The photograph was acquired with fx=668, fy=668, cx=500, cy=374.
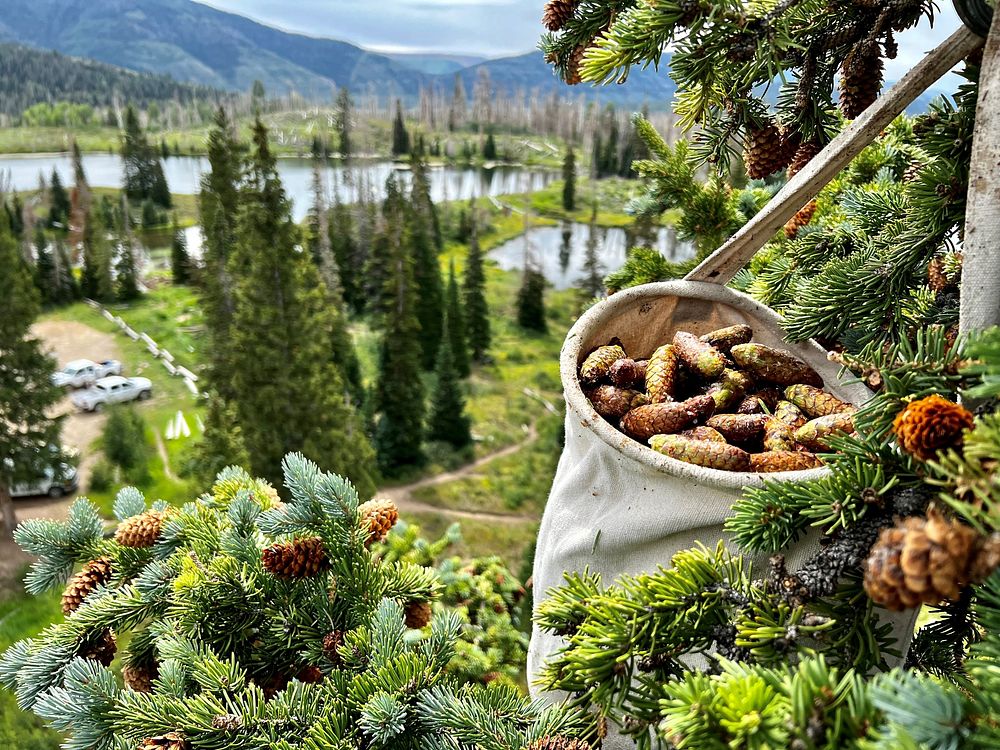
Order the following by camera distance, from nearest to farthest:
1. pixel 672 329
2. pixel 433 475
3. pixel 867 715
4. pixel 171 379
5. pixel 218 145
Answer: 1. pixel 867 715
2. pixel 672 329
3. pixel 218 145
4. pixel 433 475
5. pixel 171 379

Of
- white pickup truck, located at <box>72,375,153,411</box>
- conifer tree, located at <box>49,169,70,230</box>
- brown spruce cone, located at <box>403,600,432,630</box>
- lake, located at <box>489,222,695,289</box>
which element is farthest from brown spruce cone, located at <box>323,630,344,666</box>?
conifer tree, located at <box>49,169,70,230</box>

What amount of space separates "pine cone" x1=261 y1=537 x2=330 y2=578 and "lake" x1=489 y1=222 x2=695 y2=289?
46950 millimetres

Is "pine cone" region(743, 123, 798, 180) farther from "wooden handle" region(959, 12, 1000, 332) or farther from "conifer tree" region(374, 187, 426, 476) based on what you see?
"conifer tree" region(374, 187, 426, 476)

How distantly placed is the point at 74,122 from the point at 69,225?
58.7 metres

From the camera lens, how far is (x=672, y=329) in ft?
6.98


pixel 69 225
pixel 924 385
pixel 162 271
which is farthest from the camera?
pixel 69 225

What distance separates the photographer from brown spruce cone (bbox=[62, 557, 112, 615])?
204 centimetres

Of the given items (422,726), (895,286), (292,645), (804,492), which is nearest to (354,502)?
(292,645)

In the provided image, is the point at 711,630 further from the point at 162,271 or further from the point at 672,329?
the point at 162,271

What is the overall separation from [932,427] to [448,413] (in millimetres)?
23458

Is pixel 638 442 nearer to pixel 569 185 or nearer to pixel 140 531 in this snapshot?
pixel 140 531

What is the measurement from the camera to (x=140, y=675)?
1.93 meters

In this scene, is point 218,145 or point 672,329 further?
point 218,145

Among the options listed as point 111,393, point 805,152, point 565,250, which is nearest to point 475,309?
point 111,393
